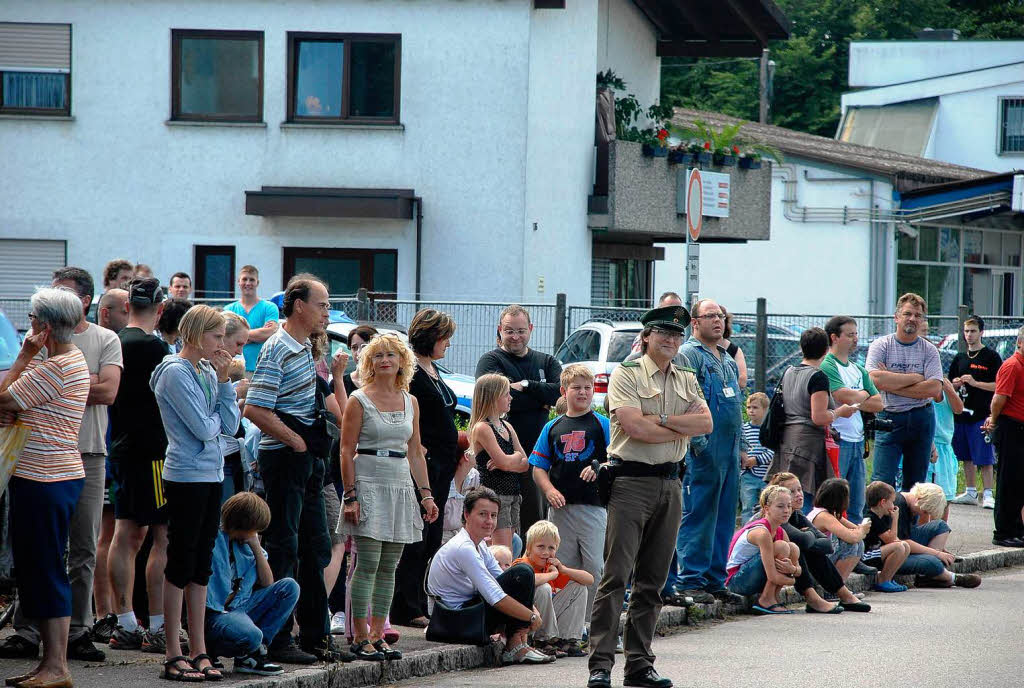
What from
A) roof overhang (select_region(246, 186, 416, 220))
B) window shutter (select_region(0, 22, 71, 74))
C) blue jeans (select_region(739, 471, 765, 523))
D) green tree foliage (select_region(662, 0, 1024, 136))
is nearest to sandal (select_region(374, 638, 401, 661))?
blue jeans (select_region(739, 471, 765, 523))

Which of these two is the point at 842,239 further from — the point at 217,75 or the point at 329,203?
the point at 217,75

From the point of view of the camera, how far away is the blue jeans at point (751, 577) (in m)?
10.9

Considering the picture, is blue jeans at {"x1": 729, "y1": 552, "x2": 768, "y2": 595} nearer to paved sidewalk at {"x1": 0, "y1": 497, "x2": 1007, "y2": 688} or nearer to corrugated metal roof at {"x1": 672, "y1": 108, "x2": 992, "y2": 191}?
paved sidewalk at {"x1": 0, "y1": 497, "x2": 1007, "y2": 688}

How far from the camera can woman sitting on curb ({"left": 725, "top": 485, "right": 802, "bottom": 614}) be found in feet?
34.8

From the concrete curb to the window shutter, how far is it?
56.1 feet

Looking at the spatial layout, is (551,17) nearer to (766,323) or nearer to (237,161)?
(237,161)

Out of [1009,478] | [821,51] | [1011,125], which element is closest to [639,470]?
[1009,478]

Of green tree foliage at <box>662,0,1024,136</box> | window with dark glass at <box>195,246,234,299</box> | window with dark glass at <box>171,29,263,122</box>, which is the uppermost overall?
green tree foliage at <box>662,0,1024,136</box>

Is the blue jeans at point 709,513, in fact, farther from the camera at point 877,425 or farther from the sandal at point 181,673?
the sandal at point 181,673

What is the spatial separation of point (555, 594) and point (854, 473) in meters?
4.10

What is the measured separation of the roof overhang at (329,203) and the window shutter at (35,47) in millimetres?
3865

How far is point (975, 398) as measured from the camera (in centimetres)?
1695

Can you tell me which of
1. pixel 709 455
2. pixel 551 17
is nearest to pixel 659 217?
pixel 551 17

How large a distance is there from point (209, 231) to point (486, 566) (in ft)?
53.9
